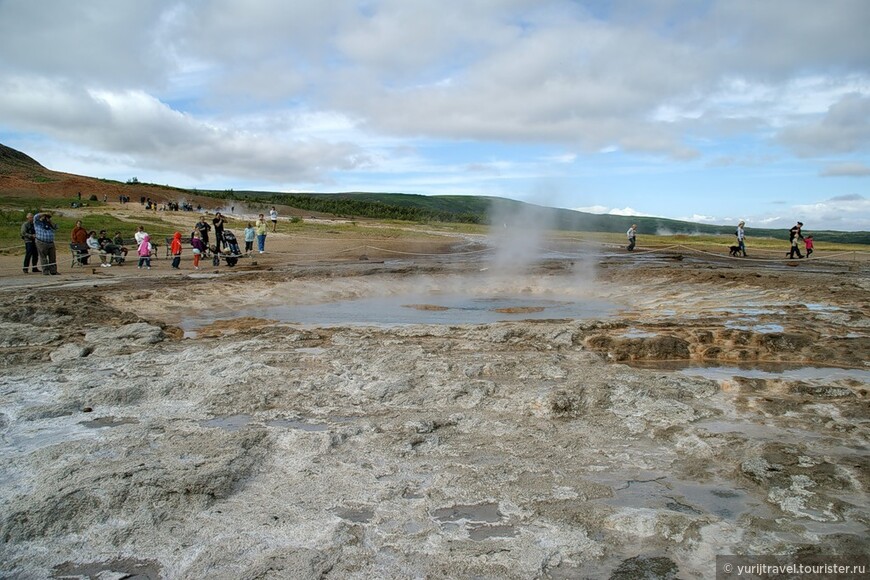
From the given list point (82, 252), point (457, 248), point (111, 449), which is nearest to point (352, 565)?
point (111, 449)

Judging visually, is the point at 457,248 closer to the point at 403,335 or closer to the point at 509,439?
the point at 403,335

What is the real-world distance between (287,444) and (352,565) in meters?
1.66

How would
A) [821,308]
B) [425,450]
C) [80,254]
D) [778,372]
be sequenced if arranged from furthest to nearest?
[80,254], [821,308], [778,372], [425,450]

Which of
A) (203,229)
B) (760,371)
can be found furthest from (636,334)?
(203,229)

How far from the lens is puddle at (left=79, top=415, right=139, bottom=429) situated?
491cm

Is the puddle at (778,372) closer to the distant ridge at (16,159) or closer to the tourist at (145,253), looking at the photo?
the tourist at (145,253)

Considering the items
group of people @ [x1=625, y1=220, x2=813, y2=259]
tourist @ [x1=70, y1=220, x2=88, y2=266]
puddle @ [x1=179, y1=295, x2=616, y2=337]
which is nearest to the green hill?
group of people @ [x1=625, y1=220, x2=813, y2=259]

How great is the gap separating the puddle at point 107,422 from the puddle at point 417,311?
3.76 m

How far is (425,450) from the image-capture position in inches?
177

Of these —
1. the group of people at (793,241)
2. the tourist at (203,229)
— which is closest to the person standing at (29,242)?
the tourist at (203,229)

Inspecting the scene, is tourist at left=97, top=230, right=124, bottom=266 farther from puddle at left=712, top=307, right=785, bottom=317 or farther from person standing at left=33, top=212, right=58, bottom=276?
puddle at left=712, top=307, right=785, bottom=317

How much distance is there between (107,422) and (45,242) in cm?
1230

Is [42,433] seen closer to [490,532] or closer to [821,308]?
[490,532]

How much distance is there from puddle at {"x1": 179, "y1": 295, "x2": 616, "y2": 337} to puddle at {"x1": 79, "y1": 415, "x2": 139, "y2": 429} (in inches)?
148
